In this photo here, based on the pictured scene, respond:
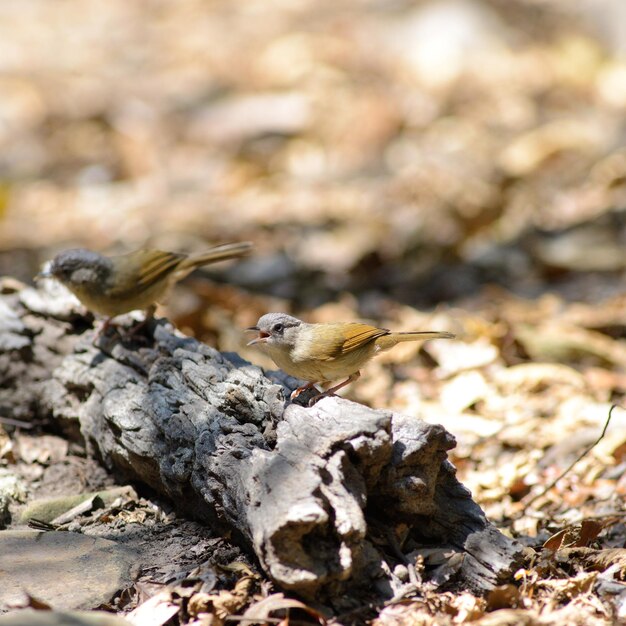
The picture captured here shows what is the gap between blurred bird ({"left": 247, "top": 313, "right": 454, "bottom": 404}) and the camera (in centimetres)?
437

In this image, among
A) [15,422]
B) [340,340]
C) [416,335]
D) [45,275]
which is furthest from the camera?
[45,275]

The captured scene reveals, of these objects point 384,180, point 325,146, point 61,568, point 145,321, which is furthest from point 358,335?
point 325,146

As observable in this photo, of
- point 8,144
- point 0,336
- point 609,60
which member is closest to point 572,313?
point 0,336

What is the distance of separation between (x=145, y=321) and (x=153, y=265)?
0.44 metres

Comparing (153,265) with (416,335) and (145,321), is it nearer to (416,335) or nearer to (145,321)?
(145,321)

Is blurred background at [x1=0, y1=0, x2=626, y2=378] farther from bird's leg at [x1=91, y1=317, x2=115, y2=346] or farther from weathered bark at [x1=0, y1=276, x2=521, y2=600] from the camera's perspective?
weathered bark at [x1=0, y1=276, x2=521, y2=600]

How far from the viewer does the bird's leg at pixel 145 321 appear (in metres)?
5.16

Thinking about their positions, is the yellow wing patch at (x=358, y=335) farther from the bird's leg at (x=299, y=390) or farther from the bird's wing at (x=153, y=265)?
the bird's wing at (x=153, y=265)

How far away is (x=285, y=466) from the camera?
3.32m

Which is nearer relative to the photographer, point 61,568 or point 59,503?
point 61,568

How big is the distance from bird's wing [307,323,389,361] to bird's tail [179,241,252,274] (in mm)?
1434

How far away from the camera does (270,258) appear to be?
9.91m

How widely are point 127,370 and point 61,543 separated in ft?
4.10

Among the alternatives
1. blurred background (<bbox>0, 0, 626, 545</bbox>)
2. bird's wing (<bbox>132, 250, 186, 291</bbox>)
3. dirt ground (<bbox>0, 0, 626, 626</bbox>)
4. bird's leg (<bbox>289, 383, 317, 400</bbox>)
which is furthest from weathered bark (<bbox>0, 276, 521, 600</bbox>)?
blurred background (<bbox>0, 0, 626, 545</bbox>)
